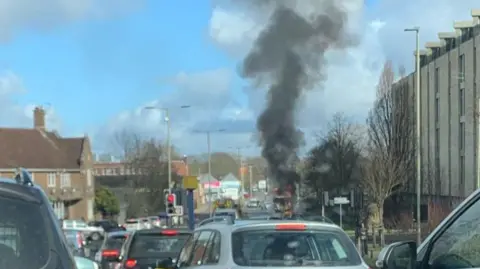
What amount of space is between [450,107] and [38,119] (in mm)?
41775

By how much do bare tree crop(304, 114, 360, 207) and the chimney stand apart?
31588 millimetres

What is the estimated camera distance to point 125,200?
85562mm

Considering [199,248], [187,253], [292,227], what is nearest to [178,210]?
[187,253]

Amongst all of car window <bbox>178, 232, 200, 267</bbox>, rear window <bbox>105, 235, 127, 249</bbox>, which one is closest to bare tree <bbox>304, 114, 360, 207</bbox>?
rear window <bbox>105, 235, 127, 249</bbox>

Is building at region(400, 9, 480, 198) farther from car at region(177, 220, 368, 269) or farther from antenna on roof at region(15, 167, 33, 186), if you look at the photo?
antenna on roof at region(15, 167, 33, 186)

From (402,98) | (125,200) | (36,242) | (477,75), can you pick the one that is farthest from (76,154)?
(36,242)

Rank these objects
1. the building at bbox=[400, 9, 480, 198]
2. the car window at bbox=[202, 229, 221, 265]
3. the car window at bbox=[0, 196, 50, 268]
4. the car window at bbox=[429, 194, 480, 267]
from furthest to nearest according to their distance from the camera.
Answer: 1. the building at bbox=[400, 9, 480, 198]
2. the car window at bbox=[202, 229, 221, 265]
3. the car window at bbox=[429, 194, 480, 267]
4. the car window at bbox=[0, 196, 50, 268]

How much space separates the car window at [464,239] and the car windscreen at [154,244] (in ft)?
36.5

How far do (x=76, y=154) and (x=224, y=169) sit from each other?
4736 cm

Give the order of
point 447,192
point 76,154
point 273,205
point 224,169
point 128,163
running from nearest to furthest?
point 273,205 < point 447,192 < point 76,154 < point 128,163 < point 224,169

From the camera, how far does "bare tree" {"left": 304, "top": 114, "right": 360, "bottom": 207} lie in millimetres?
60188

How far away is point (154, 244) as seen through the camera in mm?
15898

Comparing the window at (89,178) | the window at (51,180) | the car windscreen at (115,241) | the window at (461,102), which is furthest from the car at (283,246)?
the window at (89,178)

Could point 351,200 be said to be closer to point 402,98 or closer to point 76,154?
point 402,98
